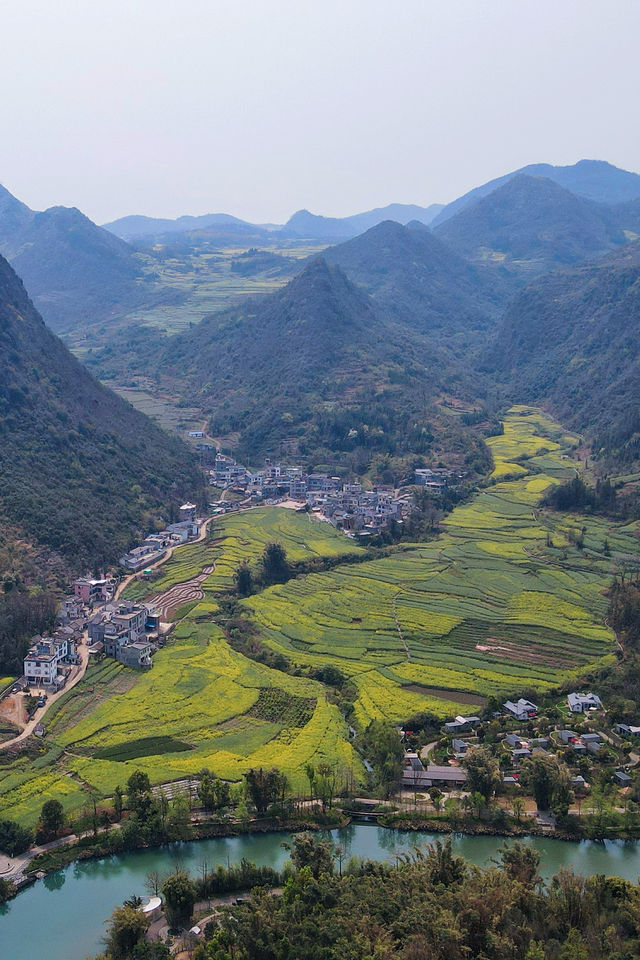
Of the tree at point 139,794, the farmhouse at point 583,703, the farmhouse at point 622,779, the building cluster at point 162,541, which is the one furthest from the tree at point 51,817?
the building cluster at point 162,541

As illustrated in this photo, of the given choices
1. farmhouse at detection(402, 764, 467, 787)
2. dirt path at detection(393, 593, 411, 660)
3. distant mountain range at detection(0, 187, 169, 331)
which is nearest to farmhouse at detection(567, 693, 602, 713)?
farmhouse at detection(402, 764, 467, 787)

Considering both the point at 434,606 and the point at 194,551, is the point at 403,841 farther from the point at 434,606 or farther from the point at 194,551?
the point at 194,551

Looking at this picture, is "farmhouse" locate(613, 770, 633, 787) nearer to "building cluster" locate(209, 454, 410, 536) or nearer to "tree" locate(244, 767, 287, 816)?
"tree" locate(244, 767, 287, 816)

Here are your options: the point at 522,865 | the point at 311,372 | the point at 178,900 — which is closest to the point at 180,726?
the point at 178,900

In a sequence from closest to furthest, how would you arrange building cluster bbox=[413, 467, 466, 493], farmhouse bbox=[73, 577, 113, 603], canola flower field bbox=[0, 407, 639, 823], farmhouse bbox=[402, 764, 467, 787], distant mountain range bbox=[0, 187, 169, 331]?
farmhouse bbox=[402, 764, 467, 787] → canola flower field bbox=[0, 407, 639, 823] → farmhouse bbox=[73, 577, 113, 603] → building cluster bbox=[413, 467, 466, 493] → distant mountain range bbox=[0, 187, 169, 331]

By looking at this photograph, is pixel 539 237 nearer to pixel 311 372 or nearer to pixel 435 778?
pixel 311 372

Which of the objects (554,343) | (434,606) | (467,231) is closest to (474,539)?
(434,606)

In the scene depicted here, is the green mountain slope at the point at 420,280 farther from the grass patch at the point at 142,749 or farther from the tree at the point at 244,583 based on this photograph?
the grass patch at the point at 142,749
